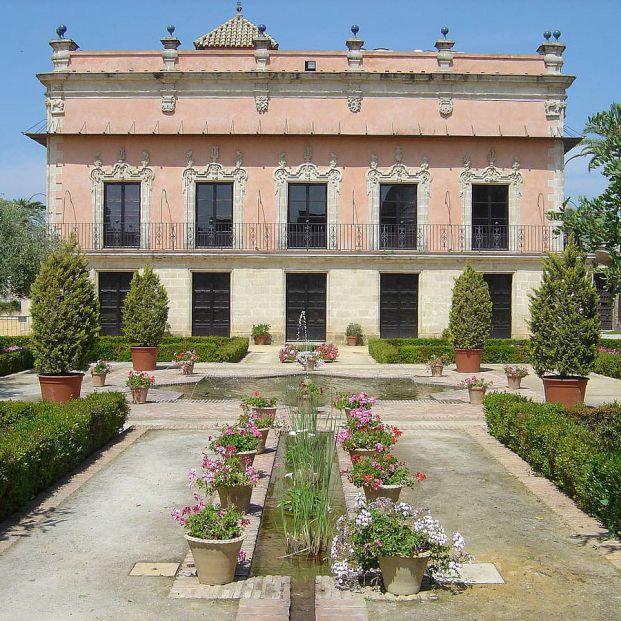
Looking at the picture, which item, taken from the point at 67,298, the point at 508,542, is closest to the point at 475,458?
the point at 508,542

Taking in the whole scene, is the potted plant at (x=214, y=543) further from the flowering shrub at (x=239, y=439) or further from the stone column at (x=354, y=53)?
the stone column at (x=354, y=53)

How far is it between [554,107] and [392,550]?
25.7 metres

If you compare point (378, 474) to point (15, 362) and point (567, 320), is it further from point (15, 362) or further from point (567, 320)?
point (15, 362)

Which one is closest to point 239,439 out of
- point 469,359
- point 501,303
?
point 469,359

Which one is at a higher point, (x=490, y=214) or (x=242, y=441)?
(x=490, y=214)

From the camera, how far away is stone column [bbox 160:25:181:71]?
27281 millimetres

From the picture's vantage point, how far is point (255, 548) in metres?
6.28

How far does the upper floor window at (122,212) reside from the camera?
91.0 ft

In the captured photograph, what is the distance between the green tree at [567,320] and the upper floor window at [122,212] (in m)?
18.3

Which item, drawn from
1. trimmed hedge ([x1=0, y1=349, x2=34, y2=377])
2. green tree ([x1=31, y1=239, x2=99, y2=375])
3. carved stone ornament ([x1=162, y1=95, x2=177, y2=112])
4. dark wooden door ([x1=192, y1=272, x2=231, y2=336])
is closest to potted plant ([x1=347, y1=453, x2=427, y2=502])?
green tree ([x1=31, y1=239, x2=99, y2=375])

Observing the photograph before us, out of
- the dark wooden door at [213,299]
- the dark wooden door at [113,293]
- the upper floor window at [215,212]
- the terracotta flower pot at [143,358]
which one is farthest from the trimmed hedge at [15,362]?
the upper floor window at [215,212]

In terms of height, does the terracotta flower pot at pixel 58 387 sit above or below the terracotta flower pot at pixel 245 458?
above

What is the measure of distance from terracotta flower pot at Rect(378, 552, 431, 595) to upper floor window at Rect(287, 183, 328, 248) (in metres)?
22.9

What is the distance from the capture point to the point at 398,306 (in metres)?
27.4
